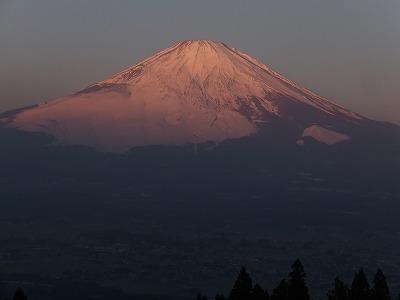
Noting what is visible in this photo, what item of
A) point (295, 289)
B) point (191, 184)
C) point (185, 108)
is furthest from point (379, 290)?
point (185, 108)

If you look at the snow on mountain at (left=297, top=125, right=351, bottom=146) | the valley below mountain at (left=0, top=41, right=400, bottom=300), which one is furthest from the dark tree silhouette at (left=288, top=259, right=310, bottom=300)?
the snow on mountain at (left=297, top=125, right=351, bottom=146)

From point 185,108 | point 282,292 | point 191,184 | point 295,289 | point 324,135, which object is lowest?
point 282,292

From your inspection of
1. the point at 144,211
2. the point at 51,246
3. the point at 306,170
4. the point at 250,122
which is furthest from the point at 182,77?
the point at 51,246

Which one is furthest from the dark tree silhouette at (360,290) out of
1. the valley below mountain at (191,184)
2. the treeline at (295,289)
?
the valley below mountain at (191,184)

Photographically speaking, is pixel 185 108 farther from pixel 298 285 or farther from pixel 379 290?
pixel 298 285

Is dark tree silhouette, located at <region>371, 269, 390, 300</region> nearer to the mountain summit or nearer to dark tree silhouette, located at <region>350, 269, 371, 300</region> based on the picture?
dark tree silhouette, located at <region>350, 269, 371, 300</region>

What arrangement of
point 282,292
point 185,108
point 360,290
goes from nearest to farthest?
point 282,292 < point 360,290 < point 185,108

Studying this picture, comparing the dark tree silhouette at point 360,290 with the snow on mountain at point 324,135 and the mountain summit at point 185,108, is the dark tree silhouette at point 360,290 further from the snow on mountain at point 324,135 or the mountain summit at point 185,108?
the snow on mountain at point 324,135

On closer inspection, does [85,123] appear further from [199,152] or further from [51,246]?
[51,246]
